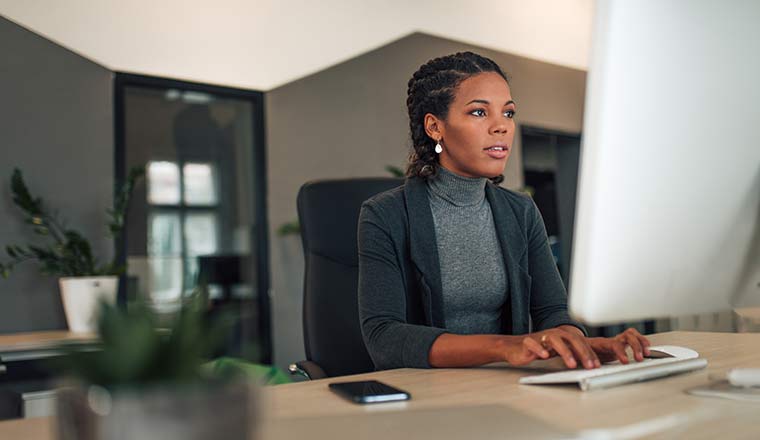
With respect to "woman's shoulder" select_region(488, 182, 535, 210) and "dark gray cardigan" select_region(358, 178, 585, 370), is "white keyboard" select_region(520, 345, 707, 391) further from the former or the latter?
"woman's shoulder" select_region(488, 182, 535, 210)

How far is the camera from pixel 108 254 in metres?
3.98

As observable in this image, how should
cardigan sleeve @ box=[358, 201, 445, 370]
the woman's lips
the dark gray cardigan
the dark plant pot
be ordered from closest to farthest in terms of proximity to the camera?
the dark plant pot, cardigan sleeve @ box=[358, 201, 445, 370], the dark gray cardigan, the woman's lips

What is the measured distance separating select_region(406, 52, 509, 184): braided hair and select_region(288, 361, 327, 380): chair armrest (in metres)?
0.54

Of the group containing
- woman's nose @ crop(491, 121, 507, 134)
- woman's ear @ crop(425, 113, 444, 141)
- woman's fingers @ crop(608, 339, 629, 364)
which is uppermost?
woman's ear @ crop(425, 113, 444, 141)

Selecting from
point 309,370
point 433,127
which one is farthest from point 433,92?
point 309,370

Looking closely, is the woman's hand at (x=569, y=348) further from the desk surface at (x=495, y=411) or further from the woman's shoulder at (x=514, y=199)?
the woman's shoulder at (x=514, y=199)

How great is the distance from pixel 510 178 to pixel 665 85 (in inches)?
212

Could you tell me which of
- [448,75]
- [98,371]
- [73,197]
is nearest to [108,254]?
[73,197]

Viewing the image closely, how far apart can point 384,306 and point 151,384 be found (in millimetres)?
1058

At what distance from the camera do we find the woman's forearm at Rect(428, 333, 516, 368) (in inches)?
A: 45.1

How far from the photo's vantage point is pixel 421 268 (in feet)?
5.33

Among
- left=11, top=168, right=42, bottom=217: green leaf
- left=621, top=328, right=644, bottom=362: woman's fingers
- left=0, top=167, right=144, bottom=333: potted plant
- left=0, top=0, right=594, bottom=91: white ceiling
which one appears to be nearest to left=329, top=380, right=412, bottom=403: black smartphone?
left=621, top=328, right=644, bottom=362: woman's fingers

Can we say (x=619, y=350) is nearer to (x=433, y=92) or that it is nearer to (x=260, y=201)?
(x=433, y=92)

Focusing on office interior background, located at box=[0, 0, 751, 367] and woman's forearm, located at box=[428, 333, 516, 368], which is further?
office interior background, located at box=[0, 0, 751, 367]
